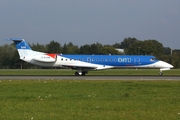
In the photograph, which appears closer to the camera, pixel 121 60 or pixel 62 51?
pixel 121 60

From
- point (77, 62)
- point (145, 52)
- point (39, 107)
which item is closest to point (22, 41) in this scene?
point (77, 62)

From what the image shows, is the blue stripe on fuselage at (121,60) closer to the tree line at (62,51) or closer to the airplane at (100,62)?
the airplane at (100,62)

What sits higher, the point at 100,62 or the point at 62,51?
the point at 62,51

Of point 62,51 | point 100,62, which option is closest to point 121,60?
point 100,62

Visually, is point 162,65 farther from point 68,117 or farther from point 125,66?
point 68,117

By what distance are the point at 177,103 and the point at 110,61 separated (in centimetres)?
3380

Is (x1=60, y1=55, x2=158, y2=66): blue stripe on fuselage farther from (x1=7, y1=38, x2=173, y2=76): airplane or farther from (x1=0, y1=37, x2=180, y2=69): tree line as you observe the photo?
(x1=0, y1=37, x2=180, y2=69): tree line

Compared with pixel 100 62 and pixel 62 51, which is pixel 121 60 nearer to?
pixel 100 62

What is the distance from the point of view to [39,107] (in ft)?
42.3

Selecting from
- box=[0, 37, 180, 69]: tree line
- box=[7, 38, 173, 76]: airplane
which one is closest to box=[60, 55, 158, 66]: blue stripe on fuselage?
box=[7, 38, 173, 76]: airplane

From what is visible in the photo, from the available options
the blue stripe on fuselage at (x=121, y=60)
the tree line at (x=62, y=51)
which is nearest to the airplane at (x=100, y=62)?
the blue stripe on fuselage at (x=121, y=60)

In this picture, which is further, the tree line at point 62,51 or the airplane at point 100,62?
the tree line at point 62,51

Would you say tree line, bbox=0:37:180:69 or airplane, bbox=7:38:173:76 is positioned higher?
tree line, bbox=0:37:180:69

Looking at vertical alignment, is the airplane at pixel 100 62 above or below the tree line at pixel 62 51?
below
